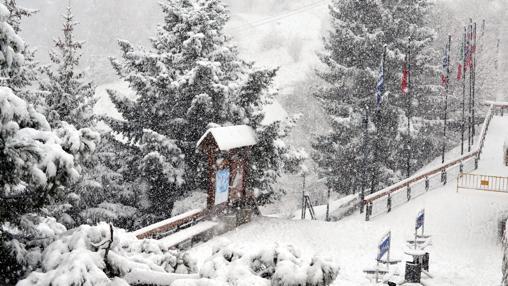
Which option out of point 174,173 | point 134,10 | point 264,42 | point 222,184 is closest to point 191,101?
point 174,173

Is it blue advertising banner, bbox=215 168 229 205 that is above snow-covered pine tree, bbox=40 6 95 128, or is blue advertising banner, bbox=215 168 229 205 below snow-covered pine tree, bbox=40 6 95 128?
below

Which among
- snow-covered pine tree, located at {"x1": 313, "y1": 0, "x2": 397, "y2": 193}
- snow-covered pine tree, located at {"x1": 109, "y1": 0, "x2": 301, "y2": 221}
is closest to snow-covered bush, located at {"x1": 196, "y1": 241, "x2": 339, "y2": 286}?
snow-covered pine tree, located at {"x1": 109, "y1": 0, "x2": 301, "y2": 221}

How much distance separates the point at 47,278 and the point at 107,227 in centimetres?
81

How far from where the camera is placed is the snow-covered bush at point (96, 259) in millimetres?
4723

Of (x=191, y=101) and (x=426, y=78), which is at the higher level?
(x=426, y=78)

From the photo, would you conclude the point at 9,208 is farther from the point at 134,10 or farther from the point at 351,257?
the point at 134,10

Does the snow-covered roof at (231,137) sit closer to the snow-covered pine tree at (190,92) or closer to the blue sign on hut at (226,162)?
the blue sign on hut at (226,162)

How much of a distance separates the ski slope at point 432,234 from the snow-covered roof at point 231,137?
102 inches

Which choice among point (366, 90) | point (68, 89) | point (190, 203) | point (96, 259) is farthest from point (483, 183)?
point (96, 259)

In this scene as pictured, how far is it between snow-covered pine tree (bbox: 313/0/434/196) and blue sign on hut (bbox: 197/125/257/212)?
722 inches

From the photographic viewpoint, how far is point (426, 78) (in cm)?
4622

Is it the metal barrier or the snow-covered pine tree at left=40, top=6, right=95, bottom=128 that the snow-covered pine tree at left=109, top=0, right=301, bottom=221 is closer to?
the snow-covered pine tree at left=40, top=6, right=95, bottom=128

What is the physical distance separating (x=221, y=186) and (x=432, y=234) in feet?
24.0

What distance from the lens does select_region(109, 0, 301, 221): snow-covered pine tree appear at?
22438 millimetres
